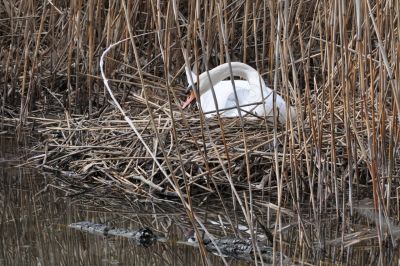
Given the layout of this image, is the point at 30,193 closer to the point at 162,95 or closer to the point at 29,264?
the point at 29,264

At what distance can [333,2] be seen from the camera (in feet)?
10.2

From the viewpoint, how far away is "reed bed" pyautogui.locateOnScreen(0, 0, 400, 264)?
10.0ft

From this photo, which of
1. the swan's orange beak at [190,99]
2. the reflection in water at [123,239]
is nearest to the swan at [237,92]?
the swan's orange beak at [190,99]

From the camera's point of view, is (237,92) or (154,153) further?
(237,92)

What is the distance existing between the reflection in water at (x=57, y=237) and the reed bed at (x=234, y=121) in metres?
0.22

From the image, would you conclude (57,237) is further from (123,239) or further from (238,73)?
(238,73)

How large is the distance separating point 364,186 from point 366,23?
1.35 metres

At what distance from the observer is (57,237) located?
374 cm

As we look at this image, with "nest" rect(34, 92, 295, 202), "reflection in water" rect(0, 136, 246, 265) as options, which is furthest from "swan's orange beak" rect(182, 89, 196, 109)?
"reflection in water" rect(0, 136, 246, 265)

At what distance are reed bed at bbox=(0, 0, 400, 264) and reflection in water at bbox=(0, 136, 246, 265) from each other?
22 cm

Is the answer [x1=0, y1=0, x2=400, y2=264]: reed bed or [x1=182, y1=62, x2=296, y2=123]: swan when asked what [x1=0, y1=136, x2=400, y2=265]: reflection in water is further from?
[x1=182, y1=62, x2=296, y2=123]: swan

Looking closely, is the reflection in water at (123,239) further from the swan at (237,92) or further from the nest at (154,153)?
the swan at (237,92)

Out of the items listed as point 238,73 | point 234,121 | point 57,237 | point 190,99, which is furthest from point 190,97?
point 57,237

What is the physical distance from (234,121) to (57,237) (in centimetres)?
139
